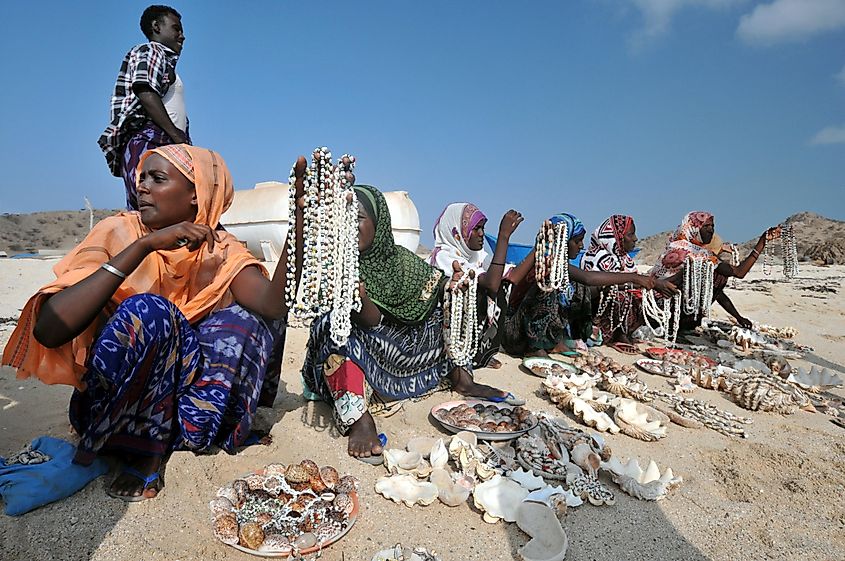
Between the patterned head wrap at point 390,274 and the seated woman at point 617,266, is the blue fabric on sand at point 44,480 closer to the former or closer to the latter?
the patterned head wrap at point 390,274

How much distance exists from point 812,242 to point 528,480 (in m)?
21.5

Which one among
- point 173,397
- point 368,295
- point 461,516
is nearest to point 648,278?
point 368,295

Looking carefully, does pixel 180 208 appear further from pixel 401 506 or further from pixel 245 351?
pixel 401 506

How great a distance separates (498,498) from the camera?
7.00ft

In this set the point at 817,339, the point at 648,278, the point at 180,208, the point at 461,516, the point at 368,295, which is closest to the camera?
the point at 461,516

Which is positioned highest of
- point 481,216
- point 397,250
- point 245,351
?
point 481,216

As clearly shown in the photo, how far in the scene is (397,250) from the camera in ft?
10.7

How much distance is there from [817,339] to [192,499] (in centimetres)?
702

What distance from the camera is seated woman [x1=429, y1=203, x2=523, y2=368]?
3.64m

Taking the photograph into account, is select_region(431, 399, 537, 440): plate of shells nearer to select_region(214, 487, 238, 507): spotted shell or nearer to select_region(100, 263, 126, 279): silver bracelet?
select_region(214, 487, 238, 507): spotted shell

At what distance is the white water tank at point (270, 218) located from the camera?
34.1 ft

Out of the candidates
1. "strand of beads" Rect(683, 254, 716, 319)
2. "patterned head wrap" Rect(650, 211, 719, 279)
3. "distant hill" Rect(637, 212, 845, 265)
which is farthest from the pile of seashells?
"distant hill" Rect(637, 212, 845, 265)

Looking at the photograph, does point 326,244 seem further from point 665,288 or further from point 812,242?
point 812,242

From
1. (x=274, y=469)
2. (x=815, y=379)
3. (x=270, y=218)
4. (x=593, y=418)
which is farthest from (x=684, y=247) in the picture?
(x=270, y=218)
